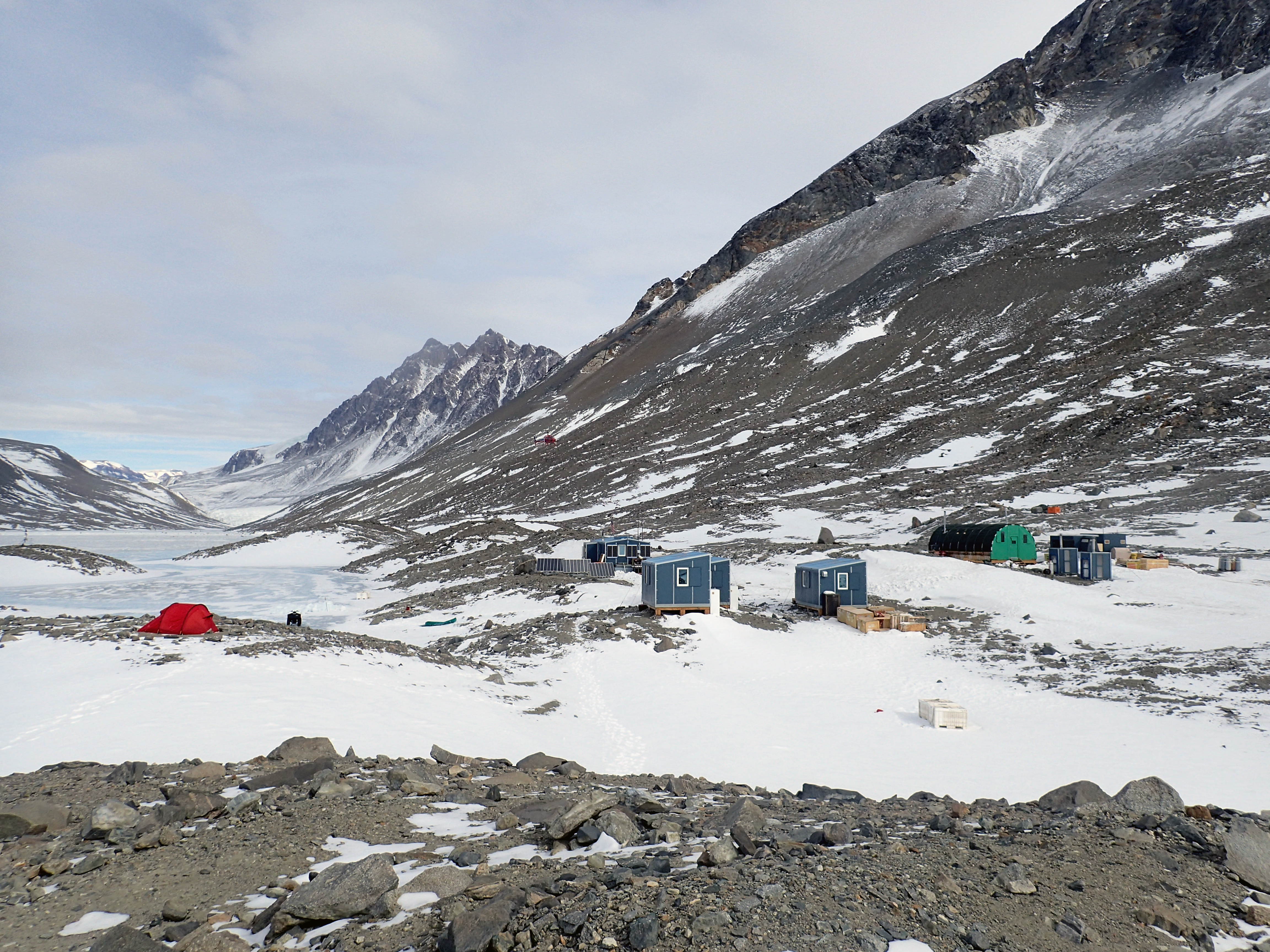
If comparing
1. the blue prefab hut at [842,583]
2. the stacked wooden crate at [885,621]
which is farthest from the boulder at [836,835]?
the blue prefab hut at [842,583]

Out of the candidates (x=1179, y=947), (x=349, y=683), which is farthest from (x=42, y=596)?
(x=1179, y=947)

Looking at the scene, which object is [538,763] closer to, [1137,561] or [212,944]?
[212,944]

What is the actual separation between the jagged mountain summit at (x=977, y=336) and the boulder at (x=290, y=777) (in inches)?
1887

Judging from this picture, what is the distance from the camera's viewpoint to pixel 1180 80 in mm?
131125

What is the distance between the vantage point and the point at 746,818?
23.5ft

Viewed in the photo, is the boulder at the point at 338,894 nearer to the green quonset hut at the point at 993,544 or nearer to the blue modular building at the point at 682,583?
the blue modular building at the point at 682,583

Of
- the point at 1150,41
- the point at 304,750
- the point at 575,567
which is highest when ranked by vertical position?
the point at 1150,41

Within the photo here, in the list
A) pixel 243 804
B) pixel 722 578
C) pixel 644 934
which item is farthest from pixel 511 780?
pixel 722 578

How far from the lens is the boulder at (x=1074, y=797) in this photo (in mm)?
8742

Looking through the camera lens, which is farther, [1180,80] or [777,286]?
Result: [777,286]

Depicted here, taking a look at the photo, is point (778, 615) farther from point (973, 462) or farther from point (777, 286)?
point (777, 286)

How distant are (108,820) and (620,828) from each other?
518 cm

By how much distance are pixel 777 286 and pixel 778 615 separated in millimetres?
123129

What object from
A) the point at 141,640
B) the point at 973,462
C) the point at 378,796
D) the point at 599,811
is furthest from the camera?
the point at 973,462
